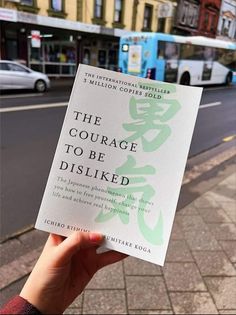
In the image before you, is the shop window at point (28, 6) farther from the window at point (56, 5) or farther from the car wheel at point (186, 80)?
the car wheel at point (186, 80)

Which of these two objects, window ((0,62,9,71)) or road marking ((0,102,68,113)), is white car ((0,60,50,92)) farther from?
road marking ((0,102,68,113))

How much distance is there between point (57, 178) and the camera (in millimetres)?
825

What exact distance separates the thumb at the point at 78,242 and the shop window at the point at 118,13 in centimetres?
128

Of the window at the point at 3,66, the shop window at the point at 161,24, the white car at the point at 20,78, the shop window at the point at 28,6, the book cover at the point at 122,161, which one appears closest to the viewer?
the book cover at the point at 122,161

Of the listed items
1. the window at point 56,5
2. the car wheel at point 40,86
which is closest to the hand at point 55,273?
the window at point 56,5

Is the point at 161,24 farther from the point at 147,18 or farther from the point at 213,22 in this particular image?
the point at 213,22

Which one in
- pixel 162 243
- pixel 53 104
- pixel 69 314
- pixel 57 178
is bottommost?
pixel 53 104

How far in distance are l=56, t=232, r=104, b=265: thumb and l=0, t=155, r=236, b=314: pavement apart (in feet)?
4.51

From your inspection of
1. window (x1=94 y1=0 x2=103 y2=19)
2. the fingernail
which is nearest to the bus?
window (x1=94 y1=0 x2=103 y2=19)

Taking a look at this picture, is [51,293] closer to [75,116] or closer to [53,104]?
[75,116]

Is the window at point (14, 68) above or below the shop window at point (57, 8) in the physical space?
below

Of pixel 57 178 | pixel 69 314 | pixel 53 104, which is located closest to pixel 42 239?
pixel 69 314

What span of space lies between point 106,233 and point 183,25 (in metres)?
1.89

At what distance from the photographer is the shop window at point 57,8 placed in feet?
4.74
